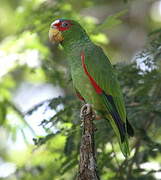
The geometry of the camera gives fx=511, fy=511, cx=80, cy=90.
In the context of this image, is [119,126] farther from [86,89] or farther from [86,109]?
[86,89]

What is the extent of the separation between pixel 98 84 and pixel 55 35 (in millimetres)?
877

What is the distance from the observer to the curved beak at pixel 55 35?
5820mm

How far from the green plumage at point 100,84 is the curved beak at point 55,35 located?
262 millimetres

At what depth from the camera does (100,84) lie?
5418 mm

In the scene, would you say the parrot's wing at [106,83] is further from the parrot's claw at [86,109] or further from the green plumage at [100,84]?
the parrot's claw at [86,109]

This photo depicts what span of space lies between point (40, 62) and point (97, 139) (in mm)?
1707

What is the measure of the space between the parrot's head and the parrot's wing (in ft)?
1.09

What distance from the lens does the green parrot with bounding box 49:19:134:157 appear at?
17.0 feet

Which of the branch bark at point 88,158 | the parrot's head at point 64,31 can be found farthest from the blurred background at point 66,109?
the branch bark at point 88,158

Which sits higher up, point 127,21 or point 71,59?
point 127,21

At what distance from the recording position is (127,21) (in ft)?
43.5

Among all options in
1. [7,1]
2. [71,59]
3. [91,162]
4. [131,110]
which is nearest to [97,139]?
[131,110]

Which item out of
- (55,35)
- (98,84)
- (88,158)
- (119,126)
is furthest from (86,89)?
(88,158)

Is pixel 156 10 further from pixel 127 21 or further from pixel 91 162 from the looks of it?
pixel 91 162
